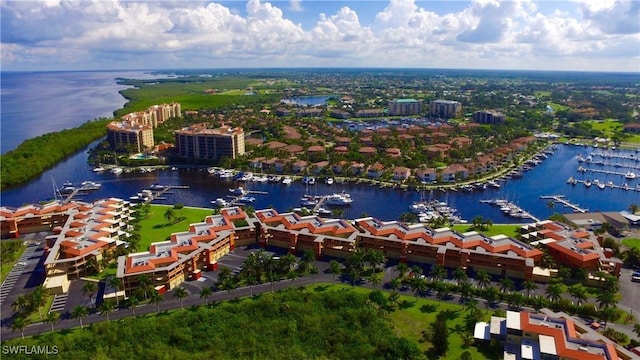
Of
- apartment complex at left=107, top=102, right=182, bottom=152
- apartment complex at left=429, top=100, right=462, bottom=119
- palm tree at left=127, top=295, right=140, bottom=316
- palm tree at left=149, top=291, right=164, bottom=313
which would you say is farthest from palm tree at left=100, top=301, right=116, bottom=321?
apartment complex at left=429, top=100, right=462, bottom=119

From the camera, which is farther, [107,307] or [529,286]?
[529,286]

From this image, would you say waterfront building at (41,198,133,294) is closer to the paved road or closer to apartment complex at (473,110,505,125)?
the paved road

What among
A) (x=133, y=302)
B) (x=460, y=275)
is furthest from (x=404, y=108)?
(x=133, y=302)

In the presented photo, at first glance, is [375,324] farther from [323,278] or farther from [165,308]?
[165,308]

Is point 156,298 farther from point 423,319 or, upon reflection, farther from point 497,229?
point 497,229

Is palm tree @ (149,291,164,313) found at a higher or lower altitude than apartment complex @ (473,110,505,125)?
lower

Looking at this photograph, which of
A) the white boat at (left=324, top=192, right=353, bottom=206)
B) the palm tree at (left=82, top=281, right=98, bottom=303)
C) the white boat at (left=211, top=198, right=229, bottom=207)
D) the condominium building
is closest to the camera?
the palm tree at (left=82, top=281, right=98, bottom=303)

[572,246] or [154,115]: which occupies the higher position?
[154,115]
